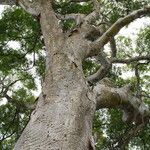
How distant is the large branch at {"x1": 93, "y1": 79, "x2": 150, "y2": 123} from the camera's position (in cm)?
550

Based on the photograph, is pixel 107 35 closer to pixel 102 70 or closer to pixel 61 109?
pixel 102 70

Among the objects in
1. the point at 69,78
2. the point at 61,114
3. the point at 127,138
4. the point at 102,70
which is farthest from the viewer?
the point at 102,70

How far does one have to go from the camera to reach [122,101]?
20.5 feet

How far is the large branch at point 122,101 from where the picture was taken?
550 centimetres

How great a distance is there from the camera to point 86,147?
3545 millimetres

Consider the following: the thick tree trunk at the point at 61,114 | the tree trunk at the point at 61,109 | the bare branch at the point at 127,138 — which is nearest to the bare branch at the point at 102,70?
the bare branch at the point at 127,138

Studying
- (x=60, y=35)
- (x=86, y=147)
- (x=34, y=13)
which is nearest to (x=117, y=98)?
(x=60, y=35)

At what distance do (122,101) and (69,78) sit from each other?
216 centimetres

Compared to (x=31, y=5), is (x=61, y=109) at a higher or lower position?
lower

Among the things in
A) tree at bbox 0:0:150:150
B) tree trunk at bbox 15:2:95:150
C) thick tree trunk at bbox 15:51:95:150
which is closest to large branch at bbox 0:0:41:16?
tree at bbox 0:0:150:150

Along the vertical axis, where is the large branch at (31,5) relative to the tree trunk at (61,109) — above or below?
above

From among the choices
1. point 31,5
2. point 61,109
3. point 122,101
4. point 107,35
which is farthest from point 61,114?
point 31,5

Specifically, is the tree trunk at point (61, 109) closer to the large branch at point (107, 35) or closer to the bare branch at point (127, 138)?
the large branch at point (107, 35)

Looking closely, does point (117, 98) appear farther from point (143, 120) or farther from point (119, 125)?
point (119, 125)
